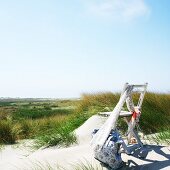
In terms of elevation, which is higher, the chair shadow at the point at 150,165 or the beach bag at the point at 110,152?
the beach bag at the point at 110,152

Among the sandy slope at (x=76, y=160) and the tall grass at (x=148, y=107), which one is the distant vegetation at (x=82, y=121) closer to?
the tall grass at (x=148, y=107)

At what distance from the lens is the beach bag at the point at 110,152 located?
5.67 meters

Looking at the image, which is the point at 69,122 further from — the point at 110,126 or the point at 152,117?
the point at 110,126

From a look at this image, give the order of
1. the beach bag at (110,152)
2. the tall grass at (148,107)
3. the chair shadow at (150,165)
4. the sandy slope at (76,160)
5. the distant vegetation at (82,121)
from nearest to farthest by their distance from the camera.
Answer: the beach bag at (110,152), the chair shadow at (150,165), the sandy slope at (76,160), the distant vegetation at (82,121), the tall grass at (148,107)

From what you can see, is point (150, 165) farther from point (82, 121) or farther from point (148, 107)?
point (82, 121)

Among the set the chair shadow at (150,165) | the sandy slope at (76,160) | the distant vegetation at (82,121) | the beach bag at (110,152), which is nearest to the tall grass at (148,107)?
the distant vegetation at (82,121)

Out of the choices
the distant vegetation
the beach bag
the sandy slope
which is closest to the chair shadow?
the sandy slope

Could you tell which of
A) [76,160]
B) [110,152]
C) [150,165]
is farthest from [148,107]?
[110,152]

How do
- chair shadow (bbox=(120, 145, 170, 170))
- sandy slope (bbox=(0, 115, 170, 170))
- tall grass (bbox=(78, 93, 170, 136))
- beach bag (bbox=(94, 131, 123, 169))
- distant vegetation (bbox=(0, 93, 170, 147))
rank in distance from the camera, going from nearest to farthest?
beach bag (bbox=(94, 131, 123, 169)), chair shadow (bbox=(120, 145, 170, 170)), sandy slope (bbox=(0, 115, 170, 170)), distant vegetation (bbox=(0, 93, 170, 147)), tall grass (bbox=(78, 93, 170, 136))

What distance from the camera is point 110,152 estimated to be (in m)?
5.70

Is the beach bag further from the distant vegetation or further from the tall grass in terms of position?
the tall grass

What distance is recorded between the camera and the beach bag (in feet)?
18.6

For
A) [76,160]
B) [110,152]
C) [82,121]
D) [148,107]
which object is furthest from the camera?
[82,121]

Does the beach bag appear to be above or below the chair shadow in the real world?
above
